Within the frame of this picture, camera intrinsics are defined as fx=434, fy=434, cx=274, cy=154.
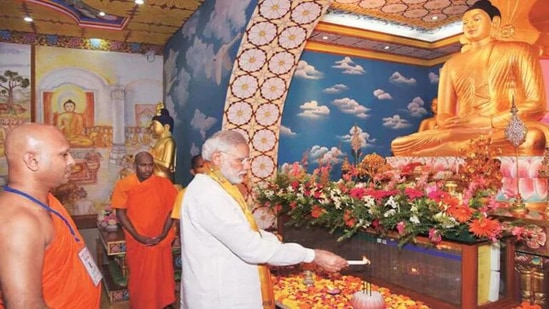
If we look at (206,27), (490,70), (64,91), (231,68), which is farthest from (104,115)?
(490,70)

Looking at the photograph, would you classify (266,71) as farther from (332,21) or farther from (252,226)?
(252,226)

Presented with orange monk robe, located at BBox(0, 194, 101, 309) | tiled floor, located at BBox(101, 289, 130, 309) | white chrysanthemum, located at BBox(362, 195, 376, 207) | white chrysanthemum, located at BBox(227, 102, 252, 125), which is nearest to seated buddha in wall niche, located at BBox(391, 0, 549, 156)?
white chrysanthemum, located at BBox(227, 102, 252, 125)

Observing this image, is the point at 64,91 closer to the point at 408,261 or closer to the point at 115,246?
the point at 115,246

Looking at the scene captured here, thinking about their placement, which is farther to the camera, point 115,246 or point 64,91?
point 64,91

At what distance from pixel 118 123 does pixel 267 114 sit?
4.10 metres

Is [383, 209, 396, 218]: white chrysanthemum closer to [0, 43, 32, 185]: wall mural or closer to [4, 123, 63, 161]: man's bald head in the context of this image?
[4, 123, 63, 161]: man's bald head

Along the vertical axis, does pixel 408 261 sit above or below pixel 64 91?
below

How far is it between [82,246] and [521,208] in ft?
9.46

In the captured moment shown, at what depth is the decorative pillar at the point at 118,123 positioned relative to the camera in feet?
27.5

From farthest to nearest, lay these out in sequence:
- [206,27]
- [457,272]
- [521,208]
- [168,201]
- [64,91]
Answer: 1. [64,91]
2. [206,27]
3. [168,201]
4. [521,208]
5. [457,272]

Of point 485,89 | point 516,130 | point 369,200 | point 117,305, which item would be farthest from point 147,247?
point 485,89

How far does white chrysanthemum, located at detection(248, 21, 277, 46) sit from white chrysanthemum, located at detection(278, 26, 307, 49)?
5.0 inches

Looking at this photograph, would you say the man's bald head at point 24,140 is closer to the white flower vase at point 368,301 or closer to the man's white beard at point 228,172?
the man's white beard at point 228,172

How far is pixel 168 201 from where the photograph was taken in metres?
4.94
